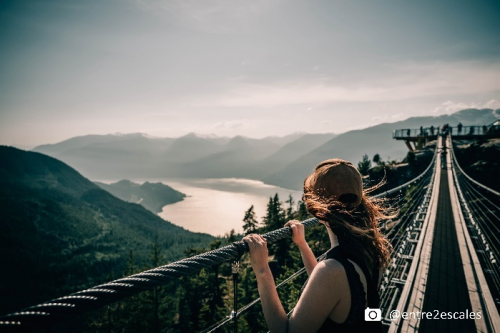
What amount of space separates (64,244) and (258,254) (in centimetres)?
18768

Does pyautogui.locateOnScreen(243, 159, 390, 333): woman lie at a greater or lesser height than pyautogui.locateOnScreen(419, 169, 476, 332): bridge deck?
greater

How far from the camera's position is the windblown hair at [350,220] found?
1.47 m

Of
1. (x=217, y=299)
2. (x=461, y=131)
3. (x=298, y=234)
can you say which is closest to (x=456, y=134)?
(x=461, y=131)

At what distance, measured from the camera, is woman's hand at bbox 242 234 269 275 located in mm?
1433

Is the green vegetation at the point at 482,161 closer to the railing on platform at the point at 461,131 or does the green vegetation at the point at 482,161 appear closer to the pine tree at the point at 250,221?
the railing on platform at the point at 461,131

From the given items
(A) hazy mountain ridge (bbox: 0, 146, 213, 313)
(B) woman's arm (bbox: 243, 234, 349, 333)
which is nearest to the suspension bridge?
(B) woman's arm (bbox: 243, 234, 349, 333)

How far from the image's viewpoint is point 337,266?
1.32 m

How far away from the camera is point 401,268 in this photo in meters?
4.95

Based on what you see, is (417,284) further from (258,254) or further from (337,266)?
(258,254)

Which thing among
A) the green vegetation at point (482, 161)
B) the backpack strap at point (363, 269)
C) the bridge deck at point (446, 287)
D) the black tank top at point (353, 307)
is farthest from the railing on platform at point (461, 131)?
the black tank top at point (353, 307)

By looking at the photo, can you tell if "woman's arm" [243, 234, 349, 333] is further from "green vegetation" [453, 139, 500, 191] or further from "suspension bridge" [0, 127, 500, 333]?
"green vegetation" [453, 139, 500, 191]

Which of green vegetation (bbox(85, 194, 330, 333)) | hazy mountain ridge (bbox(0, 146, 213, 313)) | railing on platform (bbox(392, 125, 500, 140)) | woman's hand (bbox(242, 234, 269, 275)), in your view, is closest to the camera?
woman's hand (bbox(242, 234, 269, 275))

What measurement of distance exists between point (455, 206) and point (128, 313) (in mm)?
31350

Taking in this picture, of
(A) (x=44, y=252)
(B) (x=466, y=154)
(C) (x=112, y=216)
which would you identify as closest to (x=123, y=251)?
Result: (A) (x=44, y=252)
